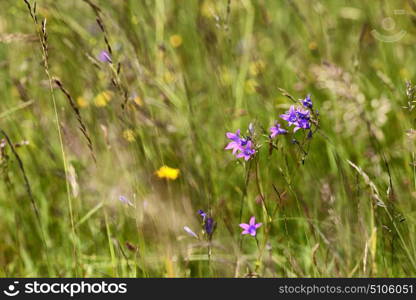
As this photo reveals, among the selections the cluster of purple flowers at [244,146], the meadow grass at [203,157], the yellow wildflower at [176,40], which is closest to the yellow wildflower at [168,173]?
the meadow grass at [203,157]

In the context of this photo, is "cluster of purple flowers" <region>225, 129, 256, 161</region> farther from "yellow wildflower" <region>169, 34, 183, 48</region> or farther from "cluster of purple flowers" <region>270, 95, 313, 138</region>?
"yellow wildflower" <region>169, 34, 183, 48</region>

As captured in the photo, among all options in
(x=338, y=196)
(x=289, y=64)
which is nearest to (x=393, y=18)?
(x=289, y=64)

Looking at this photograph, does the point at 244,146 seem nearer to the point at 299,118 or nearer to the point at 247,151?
the point at 247,151

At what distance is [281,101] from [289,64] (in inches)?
8.9

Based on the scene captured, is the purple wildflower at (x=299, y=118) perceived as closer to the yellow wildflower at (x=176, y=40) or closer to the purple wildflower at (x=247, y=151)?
the purple wildflower at (x=247, y=151)

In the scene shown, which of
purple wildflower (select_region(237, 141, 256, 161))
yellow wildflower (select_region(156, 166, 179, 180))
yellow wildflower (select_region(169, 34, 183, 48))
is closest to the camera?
purple wildflower (select_region(237, 141, 256, 161))

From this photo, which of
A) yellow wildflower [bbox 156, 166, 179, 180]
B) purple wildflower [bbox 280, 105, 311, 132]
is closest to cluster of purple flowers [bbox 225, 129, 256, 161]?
purple wildflower [bbox 280, 105, 311, 132]

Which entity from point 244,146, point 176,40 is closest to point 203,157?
point 244,146

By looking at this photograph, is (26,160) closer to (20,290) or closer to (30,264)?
(30,264)

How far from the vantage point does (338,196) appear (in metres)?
1.91

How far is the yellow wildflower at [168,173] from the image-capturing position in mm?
1974

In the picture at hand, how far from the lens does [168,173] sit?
2000mm

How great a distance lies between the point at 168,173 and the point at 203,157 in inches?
6.2

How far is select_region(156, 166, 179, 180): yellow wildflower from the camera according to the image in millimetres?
1974
